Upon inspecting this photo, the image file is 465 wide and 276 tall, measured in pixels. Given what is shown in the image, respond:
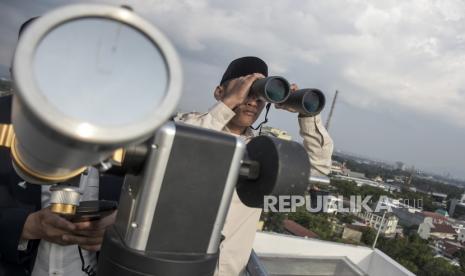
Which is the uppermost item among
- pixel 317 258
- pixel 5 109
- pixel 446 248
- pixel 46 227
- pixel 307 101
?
pixel 307 101

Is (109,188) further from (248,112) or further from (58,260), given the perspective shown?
(248,112)

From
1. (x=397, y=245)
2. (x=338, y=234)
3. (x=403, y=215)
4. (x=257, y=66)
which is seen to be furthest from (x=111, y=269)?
(x=403, y=215)

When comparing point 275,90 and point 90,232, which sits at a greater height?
point 275,90

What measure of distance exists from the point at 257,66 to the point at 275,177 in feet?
3.55

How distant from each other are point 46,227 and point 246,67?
1047 millimetres

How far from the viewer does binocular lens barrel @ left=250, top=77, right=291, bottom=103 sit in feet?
3.64

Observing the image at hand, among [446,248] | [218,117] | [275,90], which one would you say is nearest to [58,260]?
[218,117]

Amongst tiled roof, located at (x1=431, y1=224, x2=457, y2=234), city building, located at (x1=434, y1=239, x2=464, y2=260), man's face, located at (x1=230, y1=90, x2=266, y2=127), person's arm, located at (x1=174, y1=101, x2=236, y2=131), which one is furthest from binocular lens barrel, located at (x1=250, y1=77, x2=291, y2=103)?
tiled roof, located at (x1=431, y1=224, x2=457, y2=234)

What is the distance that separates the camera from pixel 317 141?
1561 mm

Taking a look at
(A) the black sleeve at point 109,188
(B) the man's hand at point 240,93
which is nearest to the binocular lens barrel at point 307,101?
(B) the man's hand at point 240,93

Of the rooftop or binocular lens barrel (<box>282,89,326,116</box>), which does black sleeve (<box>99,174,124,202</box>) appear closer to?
binocular lens barrel (<box>282,89,326,116</box>)

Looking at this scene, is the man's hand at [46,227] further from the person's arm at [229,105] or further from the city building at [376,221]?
the city building at [376,221]

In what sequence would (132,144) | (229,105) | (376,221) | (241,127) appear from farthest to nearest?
(376,221)
(241,127)
(229,105)
(132,144)

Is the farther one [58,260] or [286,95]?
[286,95]
